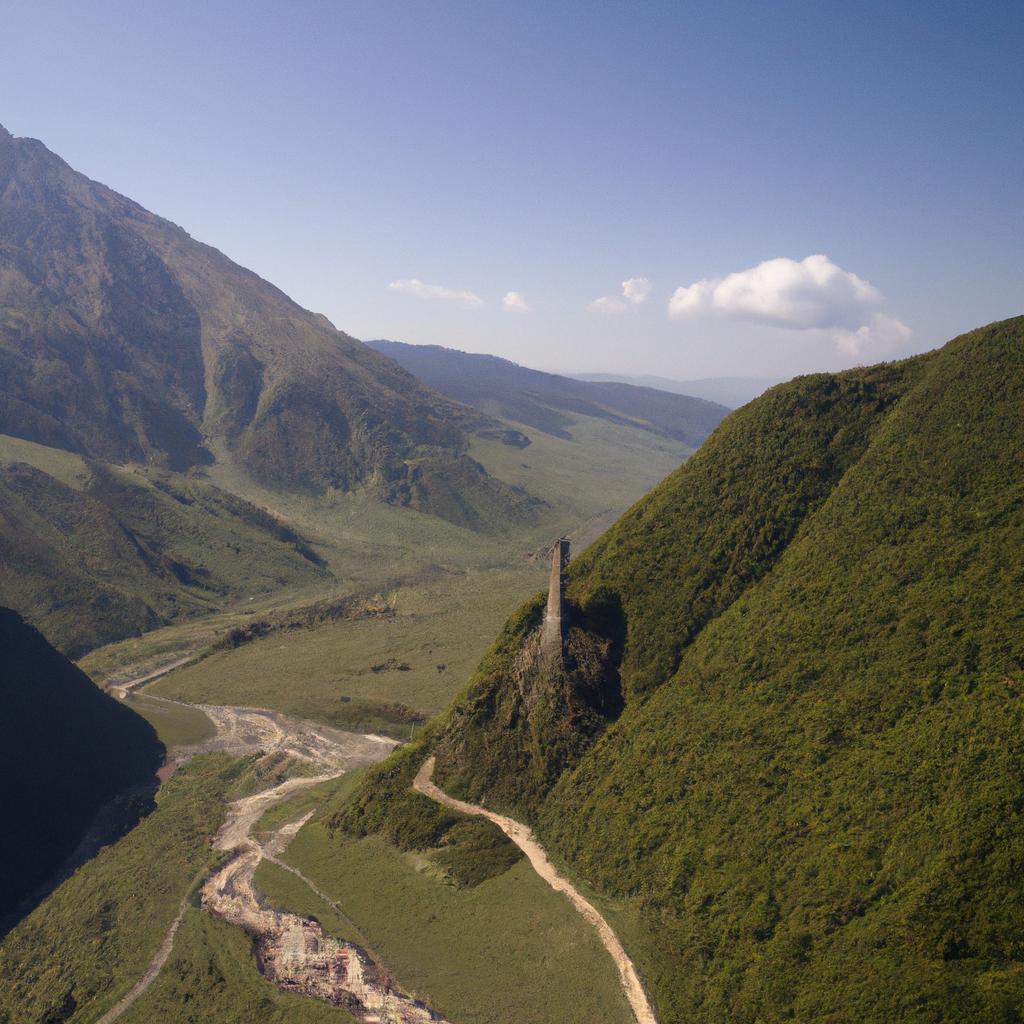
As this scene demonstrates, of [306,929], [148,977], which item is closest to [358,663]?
[306,929]

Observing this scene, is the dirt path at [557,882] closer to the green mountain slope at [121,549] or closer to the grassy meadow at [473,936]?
the grassy meadow at [473,936]

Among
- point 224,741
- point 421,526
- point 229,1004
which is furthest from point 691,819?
point 421,526

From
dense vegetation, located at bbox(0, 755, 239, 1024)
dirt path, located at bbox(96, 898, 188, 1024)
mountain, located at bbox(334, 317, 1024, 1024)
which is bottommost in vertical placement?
dense vegetation, located at bbox(0, 755, 239, 1024)

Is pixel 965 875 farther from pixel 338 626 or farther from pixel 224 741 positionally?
pixel 338 626

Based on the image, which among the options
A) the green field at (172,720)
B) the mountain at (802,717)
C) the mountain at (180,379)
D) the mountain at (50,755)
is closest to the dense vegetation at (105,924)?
the mountain at (50,755)

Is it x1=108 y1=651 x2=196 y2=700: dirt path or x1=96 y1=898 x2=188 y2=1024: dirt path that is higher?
x1=96 y1=898 x2=188 y2=1024: dirt path

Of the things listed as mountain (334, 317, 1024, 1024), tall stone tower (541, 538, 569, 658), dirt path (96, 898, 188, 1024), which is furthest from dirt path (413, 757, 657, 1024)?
dirt path (96, 898, 188, 1024)

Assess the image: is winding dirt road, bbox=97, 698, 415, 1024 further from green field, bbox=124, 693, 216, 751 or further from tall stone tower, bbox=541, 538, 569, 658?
tall stone tower, bbox=541, 538, 569, 658
